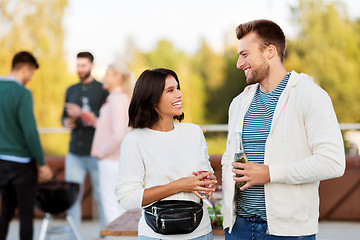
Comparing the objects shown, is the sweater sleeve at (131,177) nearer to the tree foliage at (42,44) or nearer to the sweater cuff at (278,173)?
the sweater cuff at (278,173)

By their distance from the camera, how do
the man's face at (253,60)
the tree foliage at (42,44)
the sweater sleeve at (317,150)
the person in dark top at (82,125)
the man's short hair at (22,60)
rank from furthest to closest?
the tree foliage at (42,44) → the person in dark top at (82,125) → the man's short hair at (22,60) → the man's face at (253,60) → the sweater sleeve at (317,150)

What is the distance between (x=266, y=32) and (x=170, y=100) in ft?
1.61

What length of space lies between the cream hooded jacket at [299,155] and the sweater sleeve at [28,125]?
230cm

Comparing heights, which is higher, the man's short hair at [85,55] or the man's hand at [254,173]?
the man's short hair at [85,55]

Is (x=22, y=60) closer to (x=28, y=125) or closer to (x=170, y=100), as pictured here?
(x=28, y=125)

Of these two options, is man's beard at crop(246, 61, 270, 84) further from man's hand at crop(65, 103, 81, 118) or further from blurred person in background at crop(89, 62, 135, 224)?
man's hand at crop(65, 103, 81, 118)

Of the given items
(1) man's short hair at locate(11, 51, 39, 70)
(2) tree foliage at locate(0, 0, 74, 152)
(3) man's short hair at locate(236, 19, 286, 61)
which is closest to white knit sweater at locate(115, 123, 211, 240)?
(3) man's short hair at locate(236, 19, 286, 61)

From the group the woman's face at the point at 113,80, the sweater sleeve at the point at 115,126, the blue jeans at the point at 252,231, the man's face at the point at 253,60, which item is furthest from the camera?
the woman's face at the point at 113,80

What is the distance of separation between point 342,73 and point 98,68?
1384cm

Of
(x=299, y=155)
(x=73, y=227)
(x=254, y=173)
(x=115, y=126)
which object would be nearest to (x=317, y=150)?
(x=299, y=155)

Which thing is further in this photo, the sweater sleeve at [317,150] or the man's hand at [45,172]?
the man's hand at [45,172]

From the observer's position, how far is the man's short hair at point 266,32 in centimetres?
219

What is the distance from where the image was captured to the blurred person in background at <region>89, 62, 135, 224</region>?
4211 mm

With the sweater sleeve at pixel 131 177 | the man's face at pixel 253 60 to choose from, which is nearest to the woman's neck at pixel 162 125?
the sweater sleeve at pixel 131 177
